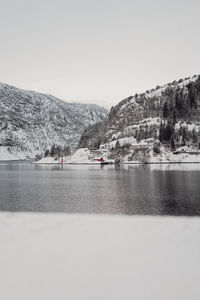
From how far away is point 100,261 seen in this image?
13773 millimetres

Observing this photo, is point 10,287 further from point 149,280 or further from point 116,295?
point 149,280

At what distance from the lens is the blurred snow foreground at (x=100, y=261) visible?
11.0 metres

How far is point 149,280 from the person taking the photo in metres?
11.8

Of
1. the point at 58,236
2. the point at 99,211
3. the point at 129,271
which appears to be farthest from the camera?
the point at 99,211

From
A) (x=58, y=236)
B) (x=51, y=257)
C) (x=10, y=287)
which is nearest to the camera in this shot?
(x=10, y=287)

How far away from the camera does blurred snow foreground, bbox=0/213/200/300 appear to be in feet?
36.0

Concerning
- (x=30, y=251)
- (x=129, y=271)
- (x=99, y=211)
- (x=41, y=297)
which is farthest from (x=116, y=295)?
(x=99, y=211)

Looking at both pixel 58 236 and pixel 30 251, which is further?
pixel 58 236

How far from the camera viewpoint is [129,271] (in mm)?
12570

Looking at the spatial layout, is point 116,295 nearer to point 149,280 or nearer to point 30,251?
point 149,280

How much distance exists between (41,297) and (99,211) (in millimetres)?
19132

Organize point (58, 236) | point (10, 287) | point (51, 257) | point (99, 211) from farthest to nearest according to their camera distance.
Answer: point (99, 211) < point (58, 236) < point (51, 257) < point (10, 287)

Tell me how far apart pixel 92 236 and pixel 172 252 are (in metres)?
5.58

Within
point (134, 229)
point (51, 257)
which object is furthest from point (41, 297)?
point (134, 229)
